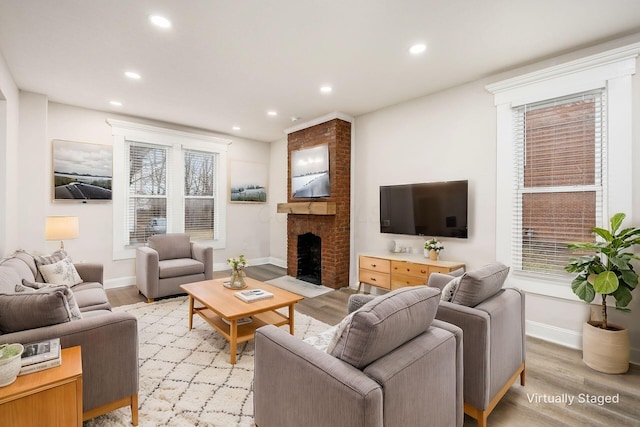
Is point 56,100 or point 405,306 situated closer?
point 405,306

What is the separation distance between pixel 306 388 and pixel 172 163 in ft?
16.8

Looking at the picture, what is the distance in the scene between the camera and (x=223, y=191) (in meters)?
6.02

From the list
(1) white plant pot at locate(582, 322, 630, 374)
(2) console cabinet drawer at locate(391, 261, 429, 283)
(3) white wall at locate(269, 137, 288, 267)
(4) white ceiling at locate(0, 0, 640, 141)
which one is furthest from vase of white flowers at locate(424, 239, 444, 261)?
(3) white wall at locate(269, 137, 288, 267)

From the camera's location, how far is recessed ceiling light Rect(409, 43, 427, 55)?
274cm

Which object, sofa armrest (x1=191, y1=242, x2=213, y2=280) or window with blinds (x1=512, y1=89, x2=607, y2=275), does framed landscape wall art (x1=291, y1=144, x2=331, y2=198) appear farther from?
window with blinds (x1=512, y1=89, x2=607, y2=275)

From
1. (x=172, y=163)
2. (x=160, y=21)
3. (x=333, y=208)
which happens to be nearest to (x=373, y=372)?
(x=160, y=21)

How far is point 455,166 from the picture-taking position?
371 cm

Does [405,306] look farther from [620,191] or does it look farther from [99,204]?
[99,204]

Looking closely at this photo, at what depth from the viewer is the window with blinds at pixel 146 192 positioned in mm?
4922

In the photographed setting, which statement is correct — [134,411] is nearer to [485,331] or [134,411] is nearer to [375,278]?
[485,331]

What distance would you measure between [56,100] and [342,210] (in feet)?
14.4

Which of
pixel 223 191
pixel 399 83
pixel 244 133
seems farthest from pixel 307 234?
pixel 399 83

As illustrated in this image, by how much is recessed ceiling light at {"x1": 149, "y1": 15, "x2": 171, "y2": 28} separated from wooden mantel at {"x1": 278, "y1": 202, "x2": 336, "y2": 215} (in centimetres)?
293

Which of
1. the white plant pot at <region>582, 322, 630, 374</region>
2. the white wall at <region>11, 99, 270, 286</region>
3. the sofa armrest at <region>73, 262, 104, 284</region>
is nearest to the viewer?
the white plant pot at <region>582, 322, 630, 374</region>
